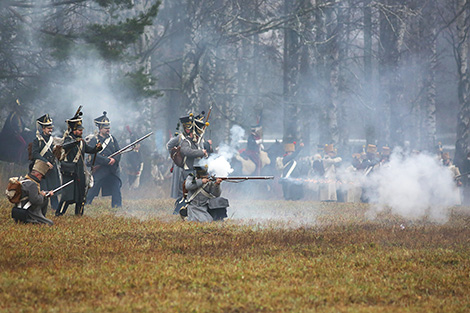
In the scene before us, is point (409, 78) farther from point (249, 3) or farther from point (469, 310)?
point (469, 310)

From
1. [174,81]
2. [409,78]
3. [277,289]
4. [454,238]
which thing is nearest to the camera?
[277,289]

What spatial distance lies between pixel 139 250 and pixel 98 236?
4.38 ft

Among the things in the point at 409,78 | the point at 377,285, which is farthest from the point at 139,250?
the point at 409,78

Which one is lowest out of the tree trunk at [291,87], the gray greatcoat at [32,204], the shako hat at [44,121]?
the gray greatcoat at [32,204]

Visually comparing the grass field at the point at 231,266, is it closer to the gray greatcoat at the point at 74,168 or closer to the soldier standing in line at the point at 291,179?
the gray greatcoat at the point at 74,168

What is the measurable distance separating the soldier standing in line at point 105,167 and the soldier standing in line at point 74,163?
101 inches

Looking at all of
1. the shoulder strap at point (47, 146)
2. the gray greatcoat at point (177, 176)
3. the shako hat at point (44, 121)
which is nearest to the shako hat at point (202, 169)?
the gray greatcoat at point (177, 176)

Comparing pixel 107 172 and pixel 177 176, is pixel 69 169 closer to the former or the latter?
pixel 177 176

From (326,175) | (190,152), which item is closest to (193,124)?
(190,152)

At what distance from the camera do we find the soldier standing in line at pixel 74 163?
12.6 metres

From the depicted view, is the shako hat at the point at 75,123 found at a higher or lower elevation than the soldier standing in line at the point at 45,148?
higher

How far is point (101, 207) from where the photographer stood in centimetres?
1597

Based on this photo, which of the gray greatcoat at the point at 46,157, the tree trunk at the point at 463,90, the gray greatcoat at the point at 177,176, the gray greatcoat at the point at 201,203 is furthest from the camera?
the tree trunk at the point at 463,90

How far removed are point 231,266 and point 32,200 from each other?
14.7 feet
